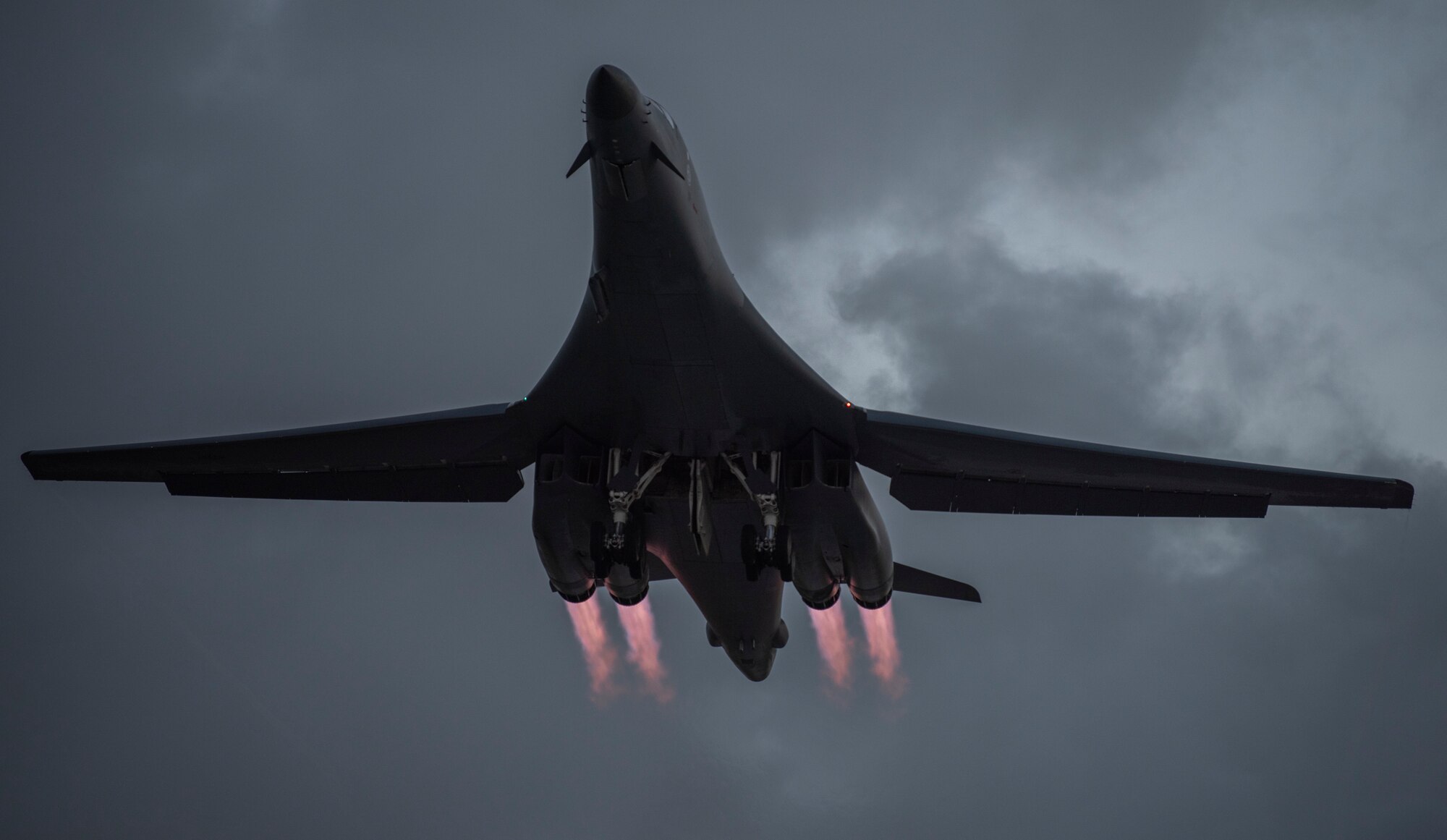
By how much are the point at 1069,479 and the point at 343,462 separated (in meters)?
15.2

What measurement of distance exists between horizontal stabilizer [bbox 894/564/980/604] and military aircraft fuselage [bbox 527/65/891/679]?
3.66 meters

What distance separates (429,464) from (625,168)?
9.58m

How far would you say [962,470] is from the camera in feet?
77.8

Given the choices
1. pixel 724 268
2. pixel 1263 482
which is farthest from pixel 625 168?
pixel 1263 482

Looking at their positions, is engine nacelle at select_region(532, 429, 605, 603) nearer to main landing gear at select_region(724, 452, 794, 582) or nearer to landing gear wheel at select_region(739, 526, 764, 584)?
main landing gear at select_region(724, 452, 794, 582)

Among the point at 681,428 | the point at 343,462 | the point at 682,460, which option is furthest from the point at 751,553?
the point at 343,462

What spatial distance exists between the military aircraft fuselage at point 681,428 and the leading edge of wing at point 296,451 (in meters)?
2.32

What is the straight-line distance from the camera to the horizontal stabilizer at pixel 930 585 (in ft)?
87.9

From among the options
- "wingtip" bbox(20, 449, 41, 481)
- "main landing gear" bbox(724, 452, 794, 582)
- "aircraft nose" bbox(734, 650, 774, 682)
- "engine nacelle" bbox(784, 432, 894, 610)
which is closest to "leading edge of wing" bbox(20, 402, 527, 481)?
"wingtip" bbox(20, 449, 41, 481)

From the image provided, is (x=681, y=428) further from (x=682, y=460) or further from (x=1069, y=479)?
(x=1069, y=479)

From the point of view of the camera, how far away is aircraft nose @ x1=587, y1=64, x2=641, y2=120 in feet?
56.4

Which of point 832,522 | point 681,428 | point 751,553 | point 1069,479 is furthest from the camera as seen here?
point 1069,479

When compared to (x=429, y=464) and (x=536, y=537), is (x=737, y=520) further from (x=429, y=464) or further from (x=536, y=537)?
(x=429, y=464)

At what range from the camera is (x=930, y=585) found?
2686 cm
